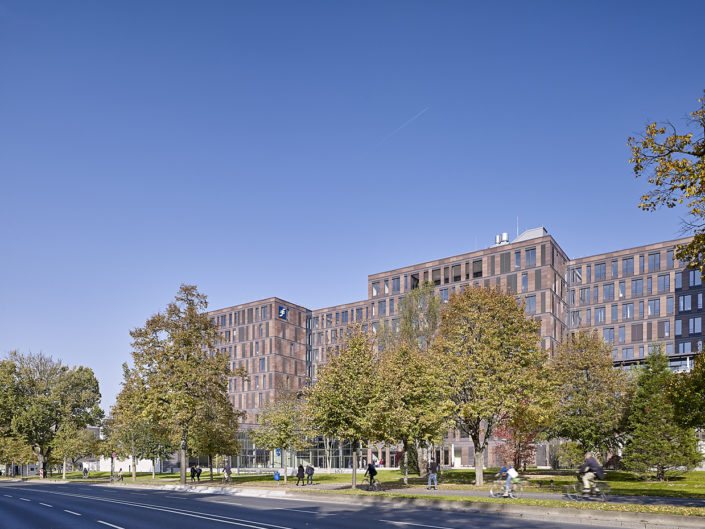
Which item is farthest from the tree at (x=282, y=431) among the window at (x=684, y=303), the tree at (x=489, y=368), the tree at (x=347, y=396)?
the window at (x=684, y=303)

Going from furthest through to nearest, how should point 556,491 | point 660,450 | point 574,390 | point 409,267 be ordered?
1. point 409,267
2. point 574,390
3. point 660,450
4. point 556,491

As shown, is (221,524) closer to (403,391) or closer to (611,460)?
(403,391)

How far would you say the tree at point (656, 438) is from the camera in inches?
1582

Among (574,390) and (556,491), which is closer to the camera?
(556,491)

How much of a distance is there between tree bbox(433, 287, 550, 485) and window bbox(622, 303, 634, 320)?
6166cm

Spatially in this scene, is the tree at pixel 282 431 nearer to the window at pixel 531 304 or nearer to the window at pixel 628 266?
the window at pixel 531 304

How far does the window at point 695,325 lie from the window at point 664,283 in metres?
5.56

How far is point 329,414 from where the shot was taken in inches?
1350

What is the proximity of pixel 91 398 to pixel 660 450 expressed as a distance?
71942 mm

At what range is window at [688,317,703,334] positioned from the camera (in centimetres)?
8975

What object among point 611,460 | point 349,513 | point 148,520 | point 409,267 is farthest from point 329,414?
point 409,267

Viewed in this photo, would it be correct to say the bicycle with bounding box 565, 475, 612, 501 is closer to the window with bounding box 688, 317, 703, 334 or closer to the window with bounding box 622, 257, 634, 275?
the window with bounding box 688, 317, 703, 334

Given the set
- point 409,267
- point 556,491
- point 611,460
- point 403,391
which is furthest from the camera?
point 409,267

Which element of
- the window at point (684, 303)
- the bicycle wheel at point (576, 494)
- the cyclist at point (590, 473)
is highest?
the window at point (684, 303)
